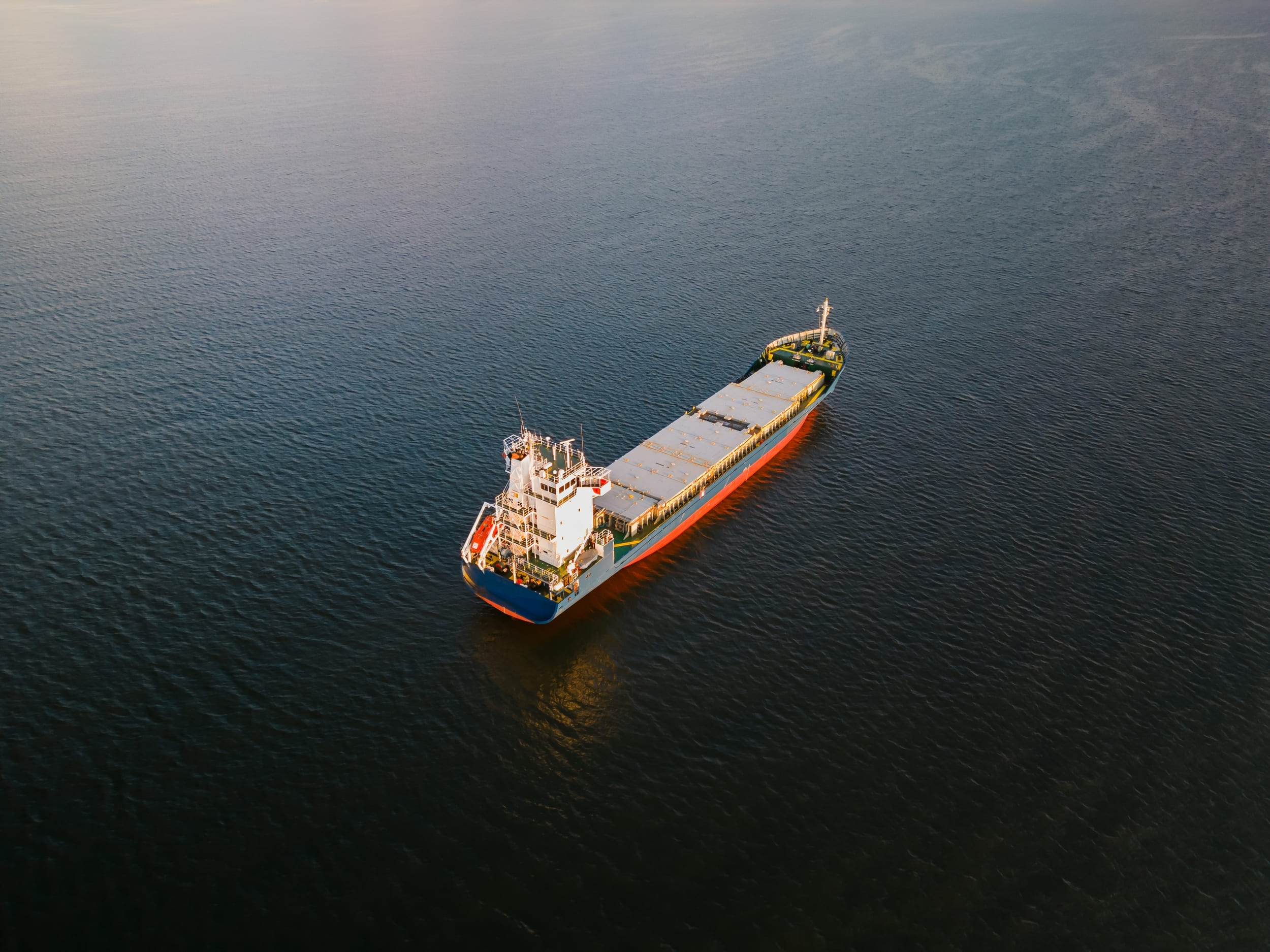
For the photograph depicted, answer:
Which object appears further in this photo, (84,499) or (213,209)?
(213,209)

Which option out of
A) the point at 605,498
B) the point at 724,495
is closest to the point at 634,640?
the point at 605,498

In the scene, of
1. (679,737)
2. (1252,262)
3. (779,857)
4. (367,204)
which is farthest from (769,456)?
(367,204)

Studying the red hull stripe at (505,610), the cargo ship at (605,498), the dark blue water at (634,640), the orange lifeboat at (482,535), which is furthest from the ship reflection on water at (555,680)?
the orange lifeboat at (482,535)

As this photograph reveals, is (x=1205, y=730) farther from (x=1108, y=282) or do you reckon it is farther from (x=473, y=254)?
(x=473, y=254)

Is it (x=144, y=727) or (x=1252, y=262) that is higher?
(x=1252, y=262)

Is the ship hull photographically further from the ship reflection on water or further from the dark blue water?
the dark blue water

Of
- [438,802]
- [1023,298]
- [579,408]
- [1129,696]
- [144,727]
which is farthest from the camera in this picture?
[1023,298]

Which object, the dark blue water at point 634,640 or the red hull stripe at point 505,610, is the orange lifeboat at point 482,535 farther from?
the dark blue water at point 634,640

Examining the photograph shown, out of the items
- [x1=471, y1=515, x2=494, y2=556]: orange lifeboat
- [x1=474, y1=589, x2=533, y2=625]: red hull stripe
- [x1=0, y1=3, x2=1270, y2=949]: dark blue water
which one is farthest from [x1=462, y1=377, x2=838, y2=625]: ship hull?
[x1=0, y1=3, x2=1270, y2=949]: dark blue water

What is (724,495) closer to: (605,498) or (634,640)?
(605,498)

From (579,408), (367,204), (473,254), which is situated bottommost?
(579,408)
